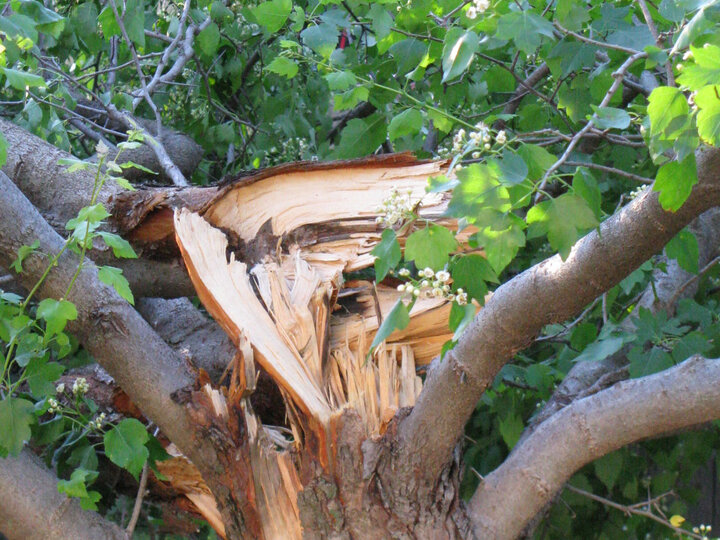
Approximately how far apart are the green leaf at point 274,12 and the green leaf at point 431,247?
952mm

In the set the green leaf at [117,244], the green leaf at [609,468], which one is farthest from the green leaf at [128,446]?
the green leaf at [609,468]

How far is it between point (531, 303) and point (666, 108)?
1.44 feet

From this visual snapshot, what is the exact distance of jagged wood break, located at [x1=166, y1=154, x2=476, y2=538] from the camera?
181 centimetres

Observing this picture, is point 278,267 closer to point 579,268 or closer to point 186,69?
point 579,268

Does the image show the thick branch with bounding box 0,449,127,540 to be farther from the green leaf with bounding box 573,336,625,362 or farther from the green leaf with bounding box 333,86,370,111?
the green leaf with bounding box 573,336,625,362

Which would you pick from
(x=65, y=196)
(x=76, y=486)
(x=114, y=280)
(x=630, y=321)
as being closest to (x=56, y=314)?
(x=114, y=280)

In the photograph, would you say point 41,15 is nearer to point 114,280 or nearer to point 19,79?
point 19,79

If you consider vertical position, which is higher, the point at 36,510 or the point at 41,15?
the point at 41,15

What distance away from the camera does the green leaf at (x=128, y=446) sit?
6.09 ft

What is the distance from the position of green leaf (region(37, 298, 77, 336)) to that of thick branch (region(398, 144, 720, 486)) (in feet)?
2.39

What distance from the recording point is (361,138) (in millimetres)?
2338

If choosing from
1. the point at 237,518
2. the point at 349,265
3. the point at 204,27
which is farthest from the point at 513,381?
the point at 204,27

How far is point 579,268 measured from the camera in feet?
4.48

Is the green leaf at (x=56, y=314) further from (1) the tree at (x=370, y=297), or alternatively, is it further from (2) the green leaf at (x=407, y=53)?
(2) the green leaf at (x=407, y=53)
